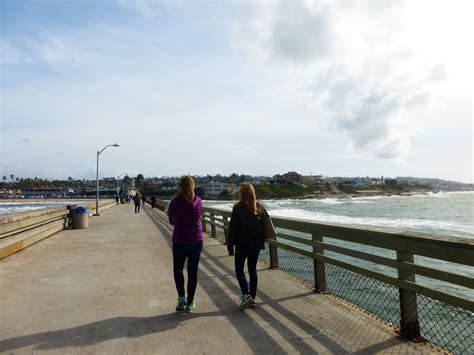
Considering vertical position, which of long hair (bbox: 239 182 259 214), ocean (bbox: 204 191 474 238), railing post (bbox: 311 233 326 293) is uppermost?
long hair (bbox: 239 182 259 214)

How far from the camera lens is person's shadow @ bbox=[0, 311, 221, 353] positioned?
4.23 metres

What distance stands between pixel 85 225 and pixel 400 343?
56.1 ft

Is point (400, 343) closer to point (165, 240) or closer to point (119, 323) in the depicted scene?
point (119, 323)

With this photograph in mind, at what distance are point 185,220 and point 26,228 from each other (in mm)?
8932

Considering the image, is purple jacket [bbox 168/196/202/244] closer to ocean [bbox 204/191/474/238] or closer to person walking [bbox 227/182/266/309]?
person walking [bbox 227/182/266/309]

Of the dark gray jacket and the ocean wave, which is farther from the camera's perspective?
the ocean wave

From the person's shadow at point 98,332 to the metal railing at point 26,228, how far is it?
19.7ft

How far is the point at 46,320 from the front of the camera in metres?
5.02

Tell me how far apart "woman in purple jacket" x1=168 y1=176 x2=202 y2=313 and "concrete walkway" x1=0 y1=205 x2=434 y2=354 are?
0.92 ft

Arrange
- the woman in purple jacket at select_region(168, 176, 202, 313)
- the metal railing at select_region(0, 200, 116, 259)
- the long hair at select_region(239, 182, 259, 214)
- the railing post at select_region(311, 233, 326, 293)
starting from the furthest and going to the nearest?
the metal railing at select_region(0, 200, 116, 259) < the railing post at select_region(311, 233, 326, 293) < the long hair at select_region(239, 182, 259, 214) < the woman in purple jacket at select_region(168, 176, 202, 313)

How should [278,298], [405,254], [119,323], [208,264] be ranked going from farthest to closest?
[208,264] < [278,298] < [119,323] < [405,254]

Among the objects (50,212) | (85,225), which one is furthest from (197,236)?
(85,225)

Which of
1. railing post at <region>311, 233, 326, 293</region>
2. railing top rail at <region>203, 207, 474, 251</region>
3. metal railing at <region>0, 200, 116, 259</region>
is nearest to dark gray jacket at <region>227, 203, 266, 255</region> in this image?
railing top rail at <region>203, 207, 474, 251</region>

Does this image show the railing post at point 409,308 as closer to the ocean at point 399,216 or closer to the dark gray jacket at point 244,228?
the ocean at point 399,216
